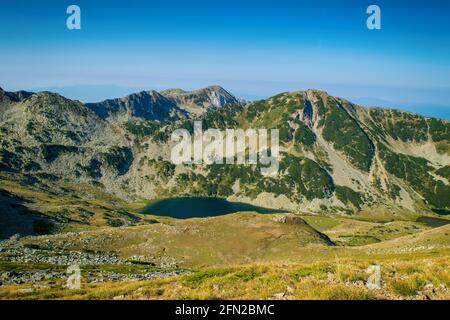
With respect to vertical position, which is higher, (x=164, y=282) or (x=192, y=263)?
(x=164, y=282)

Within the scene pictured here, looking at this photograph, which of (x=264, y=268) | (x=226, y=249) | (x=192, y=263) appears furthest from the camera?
(x=226, y=249)

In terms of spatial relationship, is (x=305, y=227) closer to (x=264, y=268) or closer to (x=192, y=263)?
(x=192, y=263)

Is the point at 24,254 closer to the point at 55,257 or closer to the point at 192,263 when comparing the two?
the point at 55,257

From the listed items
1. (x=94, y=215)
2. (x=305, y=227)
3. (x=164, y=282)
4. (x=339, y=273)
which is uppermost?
(x=339, y=273)

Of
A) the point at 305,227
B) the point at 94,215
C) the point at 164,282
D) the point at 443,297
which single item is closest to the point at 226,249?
the point at 305,227
